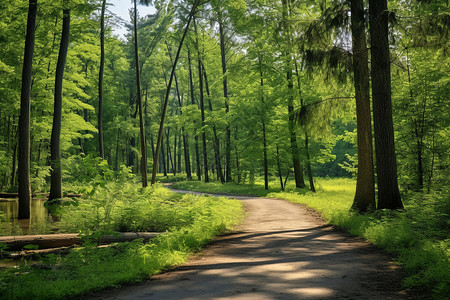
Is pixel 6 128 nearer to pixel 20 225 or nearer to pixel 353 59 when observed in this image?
pixel 20 225

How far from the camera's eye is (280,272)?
5.67 metres

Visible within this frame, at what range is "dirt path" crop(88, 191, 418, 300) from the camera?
4637 millimetres

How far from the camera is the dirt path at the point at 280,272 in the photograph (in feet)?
15.2

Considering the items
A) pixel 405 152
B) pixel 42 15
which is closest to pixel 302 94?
pixel 405 152

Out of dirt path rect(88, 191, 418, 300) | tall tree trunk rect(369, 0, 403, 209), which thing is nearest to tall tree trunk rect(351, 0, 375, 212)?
tall tree trunk rect(369, 0, 403, 209)

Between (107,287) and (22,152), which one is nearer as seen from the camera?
(107,287)

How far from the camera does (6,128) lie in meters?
21.9

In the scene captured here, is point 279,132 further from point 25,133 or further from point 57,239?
point 57,239

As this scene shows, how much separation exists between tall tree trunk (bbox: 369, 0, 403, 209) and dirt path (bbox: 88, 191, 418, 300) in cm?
246

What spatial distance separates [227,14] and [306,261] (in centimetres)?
2701

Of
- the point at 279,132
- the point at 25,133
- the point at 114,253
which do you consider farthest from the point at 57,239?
the point at 279,132

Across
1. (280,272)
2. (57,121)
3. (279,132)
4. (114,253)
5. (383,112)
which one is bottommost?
(280,272)

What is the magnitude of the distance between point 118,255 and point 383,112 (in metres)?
8.47

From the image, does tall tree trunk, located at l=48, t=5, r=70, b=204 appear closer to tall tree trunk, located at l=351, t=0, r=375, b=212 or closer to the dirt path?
the dirt path
